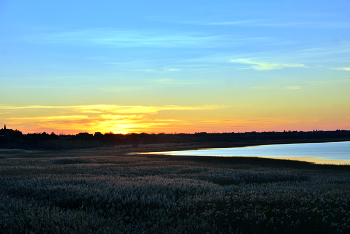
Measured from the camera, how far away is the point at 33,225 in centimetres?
991

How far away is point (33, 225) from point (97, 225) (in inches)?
77.7

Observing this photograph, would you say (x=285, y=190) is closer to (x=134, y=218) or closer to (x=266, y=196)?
(x=266, y=196)

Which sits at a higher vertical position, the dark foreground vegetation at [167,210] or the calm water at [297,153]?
the dark foreground vegetation at [167,210]

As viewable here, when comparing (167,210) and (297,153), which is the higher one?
(167,210)

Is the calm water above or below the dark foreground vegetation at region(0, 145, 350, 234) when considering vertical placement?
below

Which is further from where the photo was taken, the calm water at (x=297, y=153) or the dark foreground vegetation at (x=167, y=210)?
the calm water at (x=297, y=153)

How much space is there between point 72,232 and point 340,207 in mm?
9990

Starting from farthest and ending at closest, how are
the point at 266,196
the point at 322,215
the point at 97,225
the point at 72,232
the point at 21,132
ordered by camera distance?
1. the point at 21,132
2. the point at 266,196
3. the point at 322,215
4. the point at 97,225
5. the point at 72,232

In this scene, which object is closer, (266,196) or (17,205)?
(17,205)

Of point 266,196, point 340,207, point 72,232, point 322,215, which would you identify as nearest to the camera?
point 72,232

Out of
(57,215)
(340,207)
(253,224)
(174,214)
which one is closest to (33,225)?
(57,215)

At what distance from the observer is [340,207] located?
12289 mm

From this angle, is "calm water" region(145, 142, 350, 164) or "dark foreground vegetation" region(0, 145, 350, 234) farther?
"calm water" region(145, 142, 350, 164)

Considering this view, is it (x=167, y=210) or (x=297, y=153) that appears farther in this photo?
(x=297, y=153)
